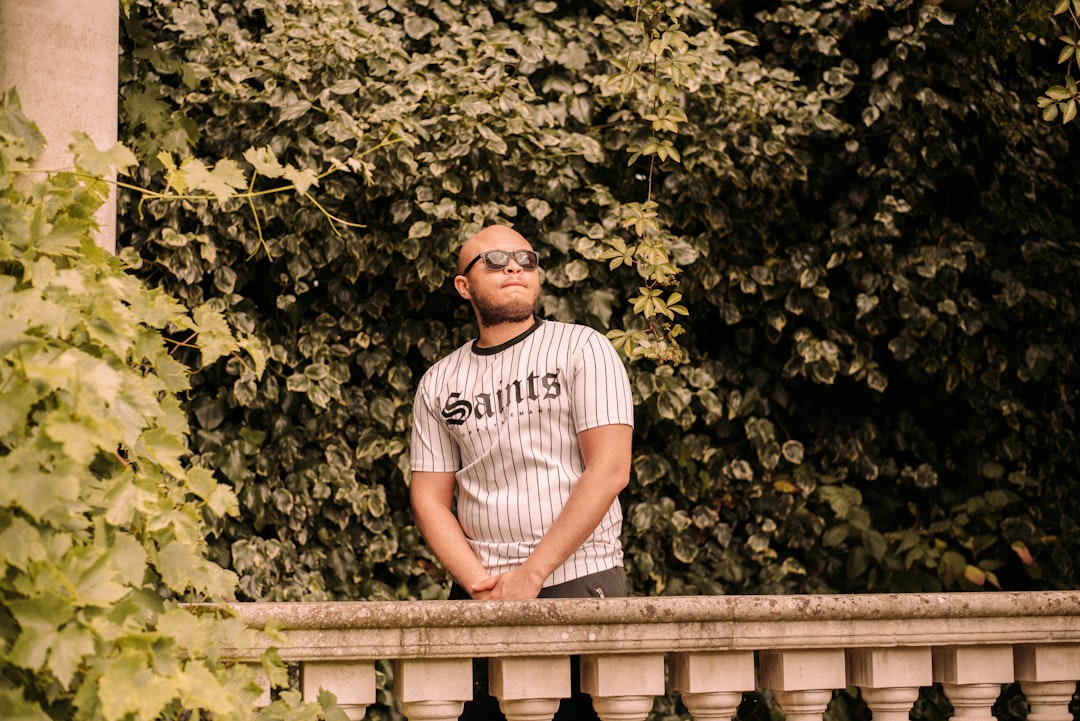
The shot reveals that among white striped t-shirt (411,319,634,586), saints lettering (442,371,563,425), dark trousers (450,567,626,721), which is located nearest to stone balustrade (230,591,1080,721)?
dark trousers (450,567,626,721)

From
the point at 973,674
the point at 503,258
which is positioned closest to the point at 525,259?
the point at 503,258

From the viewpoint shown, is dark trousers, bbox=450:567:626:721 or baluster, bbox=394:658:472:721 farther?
dark trousers, bbox=450:567:626:721

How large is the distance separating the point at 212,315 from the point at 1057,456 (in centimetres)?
377

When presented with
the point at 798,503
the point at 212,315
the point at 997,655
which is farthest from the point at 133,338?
the point at 798,503

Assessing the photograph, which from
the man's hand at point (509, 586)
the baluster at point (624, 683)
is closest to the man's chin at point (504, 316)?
the man's hand at point (509, 586)

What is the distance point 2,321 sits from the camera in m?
1.33

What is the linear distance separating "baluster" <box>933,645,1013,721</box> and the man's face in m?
1.22

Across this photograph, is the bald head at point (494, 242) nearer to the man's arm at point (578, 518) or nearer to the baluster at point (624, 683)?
the man's arm at point (578, 518)

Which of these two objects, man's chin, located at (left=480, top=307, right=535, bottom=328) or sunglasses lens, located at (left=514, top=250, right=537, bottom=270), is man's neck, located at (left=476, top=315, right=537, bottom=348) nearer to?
man's chin, located at (left=480, top=307, right=535, bottom=328)

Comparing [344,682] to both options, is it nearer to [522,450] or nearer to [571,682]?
[571,682]

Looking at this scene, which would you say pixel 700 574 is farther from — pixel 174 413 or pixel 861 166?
pixel 174 413

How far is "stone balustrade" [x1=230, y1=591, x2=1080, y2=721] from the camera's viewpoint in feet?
6.29

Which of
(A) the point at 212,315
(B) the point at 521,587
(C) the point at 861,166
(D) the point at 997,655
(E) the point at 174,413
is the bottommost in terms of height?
(D) the point at 997,655

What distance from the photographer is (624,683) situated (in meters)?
2.03
